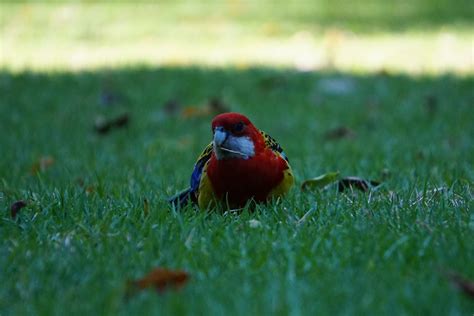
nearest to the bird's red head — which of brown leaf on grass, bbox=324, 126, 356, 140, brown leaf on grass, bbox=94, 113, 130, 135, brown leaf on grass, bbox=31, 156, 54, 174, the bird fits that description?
the bird

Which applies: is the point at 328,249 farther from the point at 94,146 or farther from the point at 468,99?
the point at 468,99

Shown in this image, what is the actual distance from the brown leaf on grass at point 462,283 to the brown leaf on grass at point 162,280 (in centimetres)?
94

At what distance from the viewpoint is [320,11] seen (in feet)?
51.8

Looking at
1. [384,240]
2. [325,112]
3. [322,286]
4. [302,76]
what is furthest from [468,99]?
[322,286]

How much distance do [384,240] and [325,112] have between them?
4.70 meters

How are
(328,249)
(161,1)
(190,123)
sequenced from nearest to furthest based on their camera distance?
(328,249) → (190,123) → (161,1)

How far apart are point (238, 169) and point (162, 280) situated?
1137 mm

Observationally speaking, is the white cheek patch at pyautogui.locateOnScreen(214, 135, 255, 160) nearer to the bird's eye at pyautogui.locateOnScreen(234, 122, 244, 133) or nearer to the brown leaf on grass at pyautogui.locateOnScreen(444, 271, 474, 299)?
the bird's eye at pyautogui.locateOnScreen(234, 122, 244, 133)

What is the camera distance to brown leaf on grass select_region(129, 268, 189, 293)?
104 inches

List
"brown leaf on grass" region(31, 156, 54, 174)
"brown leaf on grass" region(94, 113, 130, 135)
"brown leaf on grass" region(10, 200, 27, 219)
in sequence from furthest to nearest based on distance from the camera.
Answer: "brown leaf on grass" region(94, 113, 130, 135), "brown leaf on grass" region(31, 156, 54, 174), "brown leaf on grass" region(10, 200, 27, 219)

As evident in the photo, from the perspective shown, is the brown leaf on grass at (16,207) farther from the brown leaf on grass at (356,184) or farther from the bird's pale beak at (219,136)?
the brown leaf on grass at (356,184)

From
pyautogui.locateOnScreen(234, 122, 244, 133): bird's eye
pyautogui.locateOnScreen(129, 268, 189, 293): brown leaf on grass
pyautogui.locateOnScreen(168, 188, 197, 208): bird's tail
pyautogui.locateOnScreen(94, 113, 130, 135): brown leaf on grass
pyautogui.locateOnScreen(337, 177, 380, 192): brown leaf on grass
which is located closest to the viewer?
pyautogui.locateOnScreen(129, 268, 189, 293): brown leaf on grass

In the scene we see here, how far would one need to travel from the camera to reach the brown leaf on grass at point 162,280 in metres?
2.64

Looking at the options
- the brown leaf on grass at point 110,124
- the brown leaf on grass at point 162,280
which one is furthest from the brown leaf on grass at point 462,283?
the brown leaf on grass at point 110,124
